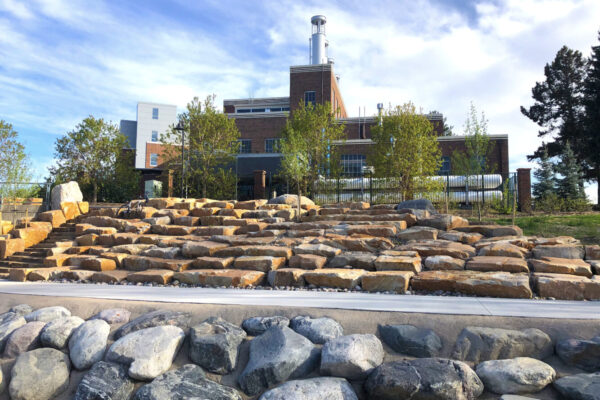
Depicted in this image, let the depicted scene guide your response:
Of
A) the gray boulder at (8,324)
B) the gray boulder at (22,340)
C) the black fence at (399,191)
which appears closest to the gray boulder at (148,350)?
the gray boulder at (22,340)

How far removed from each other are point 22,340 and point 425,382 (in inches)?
157

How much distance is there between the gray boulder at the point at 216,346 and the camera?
11.6ft

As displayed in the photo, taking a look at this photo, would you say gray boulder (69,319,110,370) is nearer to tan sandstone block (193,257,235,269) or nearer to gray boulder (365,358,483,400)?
gray boulder (365,358,483,400)

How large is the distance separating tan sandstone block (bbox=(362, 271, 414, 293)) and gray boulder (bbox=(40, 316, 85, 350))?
3653 mm

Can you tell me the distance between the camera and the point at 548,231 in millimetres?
10945

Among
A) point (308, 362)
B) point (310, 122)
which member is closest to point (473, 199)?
point (310, 122)

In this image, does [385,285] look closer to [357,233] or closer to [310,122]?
[357,233]

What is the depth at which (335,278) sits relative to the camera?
592 cm

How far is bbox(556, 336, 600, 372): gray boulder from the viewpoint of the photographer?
124 inches

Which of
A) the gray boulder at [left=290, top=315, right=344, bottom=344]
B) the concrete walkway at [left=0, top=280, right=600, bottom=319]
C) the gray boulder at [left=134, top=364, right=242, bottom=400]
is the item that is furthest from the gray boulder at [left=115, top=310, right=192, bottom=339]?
the gray boulder at [left=290, top=315, right=344, bottom=344]

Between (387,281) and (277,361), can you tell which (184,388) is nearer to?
(277,361)

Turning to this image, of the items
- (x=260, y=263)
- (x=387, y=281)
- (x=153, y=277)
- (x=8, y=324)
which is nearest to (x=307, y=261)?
(x=260, y=263)

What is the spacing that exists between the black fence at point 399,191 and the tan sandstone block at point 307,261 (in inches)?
451

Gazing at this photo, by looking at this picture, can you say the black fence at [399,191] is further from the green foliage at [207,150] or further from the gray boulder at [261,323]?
the gray boulder at [261,323]
